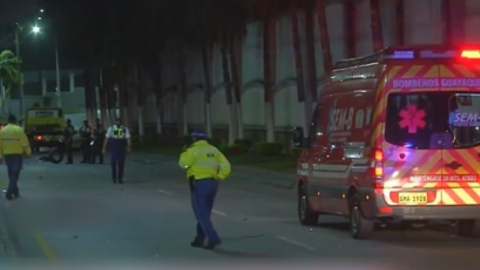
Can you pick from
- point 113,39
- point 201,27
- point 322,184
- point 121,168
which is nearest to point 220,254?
point 322,184

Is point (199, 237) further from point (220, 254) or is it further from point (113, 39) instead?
point (113, 39)

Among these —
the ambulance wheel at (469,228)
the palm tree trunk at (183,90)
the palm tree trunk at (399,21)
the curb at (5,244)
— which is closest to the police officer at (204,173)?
the curb at (5,244)

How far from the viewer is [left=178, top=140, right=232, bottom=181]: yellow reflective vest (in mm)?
15078

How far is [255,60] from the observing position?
5316 centimetres

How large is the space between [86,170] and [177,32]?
45.7ft

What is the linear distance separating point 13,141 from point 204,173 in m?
10.4

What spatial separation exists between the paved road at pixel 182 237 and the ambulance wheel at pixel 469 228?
21cm

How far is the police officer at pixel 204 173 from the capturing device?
15.1 m

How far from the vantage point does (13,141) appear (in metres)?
24.4

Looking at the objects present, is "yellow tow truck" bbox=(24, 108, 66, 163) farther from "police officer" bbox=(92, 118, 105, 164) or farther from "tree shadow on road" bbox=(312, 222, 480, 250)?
"tree shadow on road" bbox=(312, 222, 480, 250)

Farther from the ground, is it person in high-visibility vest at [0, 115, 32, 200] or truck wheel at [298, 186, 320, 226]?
person in high-visibility vest at [0, 115, 32, 200]

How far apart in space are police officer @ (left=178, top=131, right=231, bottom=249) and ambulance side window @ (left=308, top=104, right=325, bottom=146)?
10.5ft

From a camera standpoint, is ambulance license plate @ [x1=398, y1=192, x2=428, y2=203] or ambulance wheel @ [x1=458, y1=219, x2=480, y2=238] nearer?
ambulance license plate @ [x1=398, y1=192, x2=428, y2=203]

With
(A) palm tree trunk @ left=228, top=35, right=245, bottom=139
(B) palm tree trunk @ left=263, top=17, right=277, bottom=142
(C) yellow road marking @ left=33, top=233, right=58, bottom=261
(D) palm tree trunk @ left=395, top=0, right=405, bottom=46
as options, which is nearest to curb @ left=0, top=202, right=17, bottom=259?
(C) yellow road marking @ left=33, top=233, right=58, bottom=261
